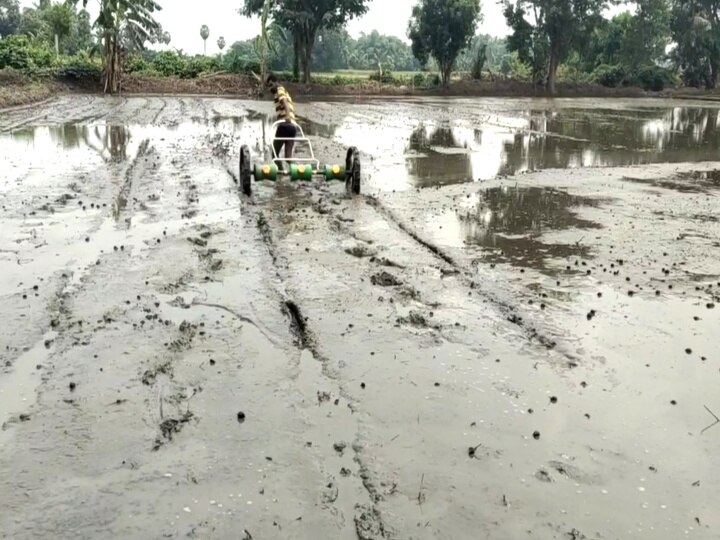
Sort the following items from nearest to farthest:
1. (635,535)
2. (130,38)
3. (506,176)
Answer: (635,535) < (506,176) < (130,38)

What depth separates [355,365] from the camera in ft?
15.5

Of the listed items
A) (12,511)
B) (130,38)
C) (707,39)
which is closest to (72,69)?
(130,38)

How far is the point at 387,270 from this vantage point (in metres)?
6.82

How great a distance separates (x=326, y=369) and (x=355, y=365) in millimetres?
210

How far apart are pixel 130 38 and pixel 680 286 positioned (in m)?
37.6

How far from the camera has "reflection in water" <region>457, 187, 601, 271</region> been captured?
295 inches

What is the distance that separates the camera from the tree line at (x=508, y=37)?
127 feet

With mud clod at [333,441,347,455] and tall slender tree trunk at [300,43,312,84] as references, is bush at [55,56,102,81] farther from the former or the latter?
mud clod at [333,441,347,455]

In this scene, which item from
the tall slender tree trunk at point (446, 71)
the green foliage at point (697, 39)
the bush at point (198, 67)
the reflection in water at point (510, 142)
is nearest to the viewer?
the reflection in water at point (510, 142)

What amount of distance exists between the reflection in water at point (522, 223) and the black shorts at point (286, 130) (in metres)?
3.25

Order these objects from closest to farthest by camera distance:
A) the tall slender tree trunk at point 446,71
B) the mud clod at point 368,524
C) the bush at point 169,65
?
the mud clod at point 368,524, the bush at point 169,65, the tall slender tree trunk at point 446,71

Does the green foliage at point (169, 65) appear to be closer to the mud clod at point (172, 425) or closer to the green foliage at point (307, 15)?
the green foliage at point (307, 15)

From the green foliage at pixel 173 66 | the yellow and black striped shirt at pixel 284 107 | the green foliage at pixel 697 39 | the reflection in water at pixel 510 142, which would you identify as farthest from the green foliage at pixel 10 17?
the yellow and black striped shirt at pixel 284 107

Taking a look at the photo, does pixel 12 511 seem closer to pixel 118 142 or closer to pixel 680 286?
pixel 680 286
